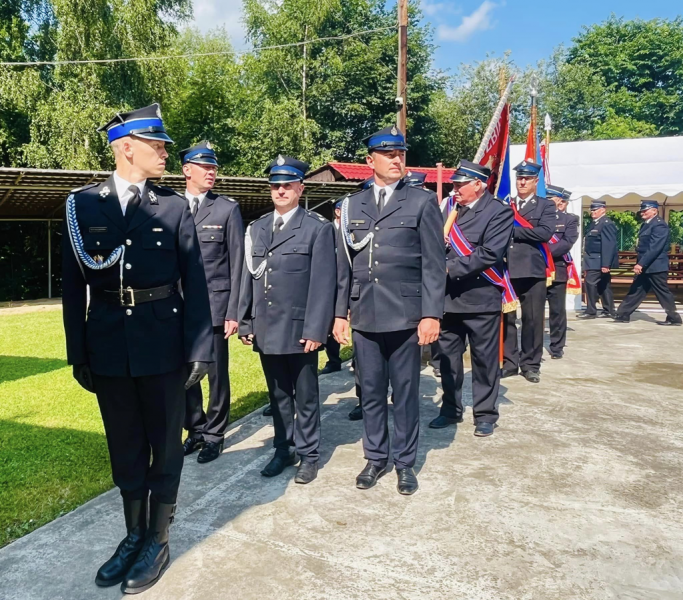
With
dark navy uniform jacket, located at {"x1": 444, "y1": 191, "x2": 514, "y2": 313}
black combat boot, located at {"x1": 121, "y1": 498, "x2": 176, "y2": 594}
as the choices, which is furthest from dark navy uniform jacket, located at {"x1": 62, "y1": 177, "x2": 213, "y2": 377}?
dark navy uniform jacket, located at {"x1": 444, "y1": 191, "x2": 514, "y2": 313}

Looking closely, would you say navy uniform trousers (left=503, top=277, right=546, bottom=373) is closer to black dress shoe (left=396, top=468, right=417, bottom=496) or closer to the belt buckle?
black dress shoe (left=396, top=468, right=417, bottom=496)

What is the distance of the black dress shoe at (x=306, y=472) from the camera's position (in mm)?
3703

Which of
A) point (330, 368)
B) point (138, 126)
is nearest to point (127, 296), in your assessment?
point (138, 126)

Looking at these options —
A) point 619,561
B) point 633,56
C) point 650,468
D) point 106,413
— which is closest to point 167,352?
point 106,413

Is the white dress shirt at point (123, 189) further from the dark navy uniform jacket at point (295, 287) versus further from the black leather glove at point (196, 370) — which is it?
the dark navy uniform jacket at point (295, 287)

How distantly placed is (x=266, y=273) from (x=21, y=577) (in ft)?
6.79

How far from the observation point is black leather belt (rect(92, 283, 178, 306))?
Answer: 262 cm

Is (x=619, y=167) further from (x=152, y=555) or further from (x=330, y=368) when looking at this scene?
(x=152, y=555)

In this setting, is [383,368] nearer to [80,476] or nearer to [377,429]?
[377,429]

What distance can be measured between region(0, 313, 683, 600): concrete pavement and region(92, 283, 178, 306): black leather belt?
121cm

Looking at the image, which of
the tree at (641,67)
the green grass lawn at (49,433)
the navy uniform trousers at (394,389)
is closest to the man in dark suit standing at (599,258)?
the green grass lawn at (49,433)

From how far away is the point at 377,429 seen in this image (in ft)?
12.3

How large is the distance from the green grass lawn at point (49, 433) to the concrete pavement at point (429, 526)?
0.87ft

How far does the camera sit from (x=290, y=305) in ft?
12.6
